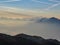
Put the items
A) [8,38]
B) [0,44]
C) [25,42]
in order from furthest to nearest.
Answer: [8,38] → [25,42] → [0,44]

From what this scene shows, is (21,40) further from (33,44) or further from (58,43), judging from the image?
(58,43)

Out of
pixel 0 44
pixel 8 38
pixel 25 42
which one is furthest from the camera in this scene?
pixel 8 38

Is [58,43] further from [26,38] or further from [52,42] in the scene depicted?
[26,38]

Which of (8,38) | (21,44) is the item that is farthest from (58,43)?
(8,38)

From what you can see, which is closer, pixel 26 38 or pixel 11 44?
pixel 11 44

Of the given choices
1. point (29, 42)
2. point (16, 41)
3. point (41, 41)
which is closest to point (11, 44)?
point (16, 41)

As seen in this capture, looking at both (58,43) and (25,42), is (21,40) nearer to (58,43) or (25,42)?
(25,42)

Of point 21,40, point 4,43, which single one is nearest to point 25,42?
point 21,40

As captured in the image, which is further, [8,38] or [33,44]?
[8,38]
